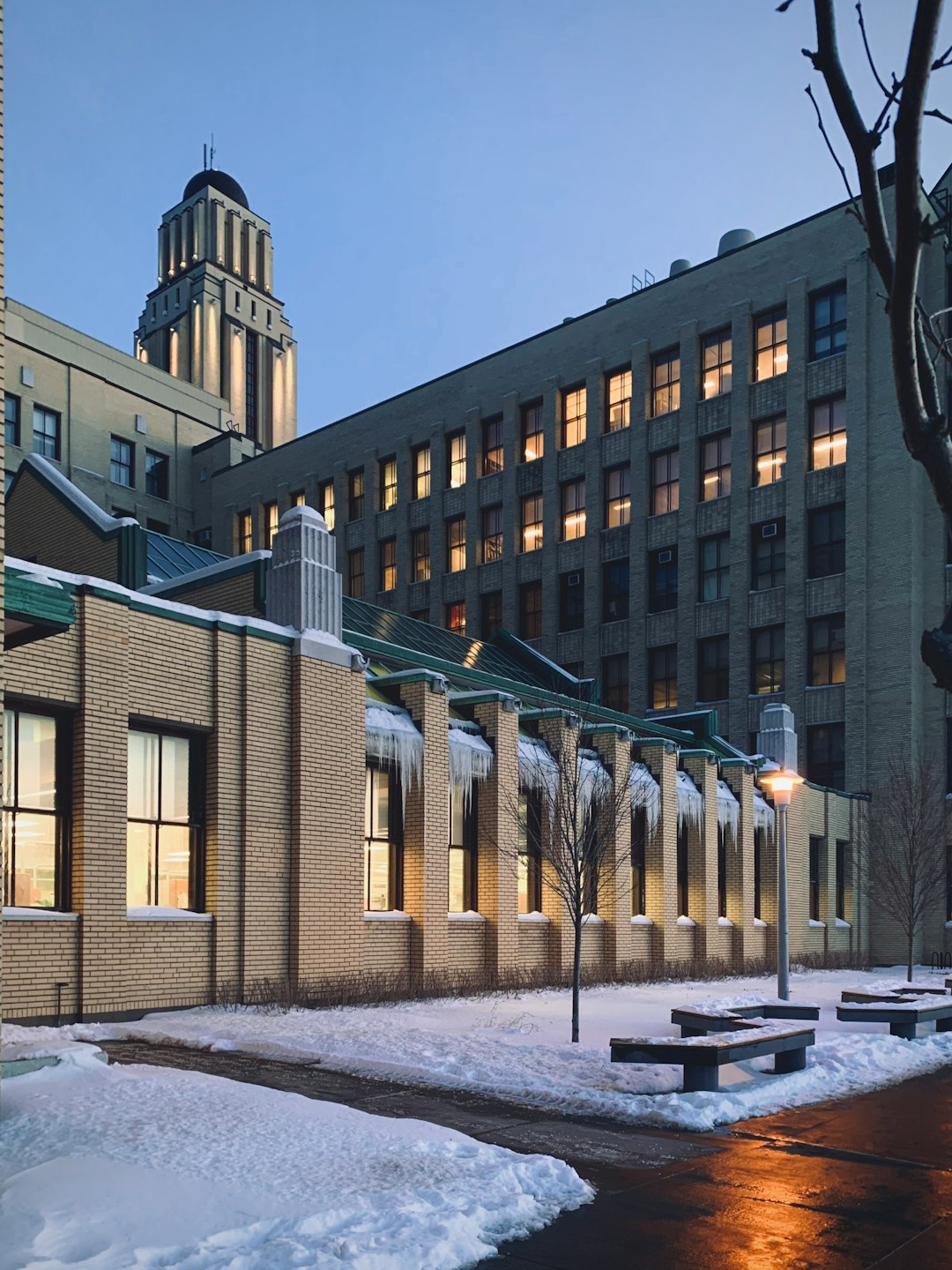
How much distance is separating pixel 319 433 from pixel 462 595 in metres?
12.4

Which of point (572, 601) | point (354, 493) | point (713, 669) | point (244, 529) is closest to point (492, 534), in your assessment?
point (572, 601)

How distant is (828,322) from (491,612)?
55.3 feet

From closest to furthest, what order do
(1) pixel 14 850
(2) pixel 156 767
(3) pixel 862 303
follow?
1. (1) pixel 14 850
2. (2) pixel 156 767
3. (3) pixel 862 303

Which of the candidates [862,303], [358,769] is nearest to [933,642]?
[358,769]

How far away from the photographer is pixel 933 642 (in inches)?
160

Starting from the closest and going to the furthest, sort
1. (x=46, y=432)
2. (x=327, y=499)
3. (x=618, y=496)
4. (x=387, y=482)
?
(x=618, y=496), (x=46, y=432), (x=387, y=482), (x=327, y=499)

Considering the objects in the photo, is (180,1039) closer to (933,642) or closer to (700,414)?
(933,642)

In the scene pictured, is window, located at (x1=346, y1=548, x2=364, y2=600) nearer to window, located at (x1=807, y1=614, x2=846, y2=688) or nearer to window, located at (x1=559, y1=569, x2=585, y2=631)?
window, located at (x1=559, y1=569, x2=585, y2=631)

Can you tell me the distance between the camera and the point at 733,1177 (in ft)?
26.9

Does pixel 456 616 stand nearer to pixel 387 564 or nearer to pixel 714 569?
pixel 387 564

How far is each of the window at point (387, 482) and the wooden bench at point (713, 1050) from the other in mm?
42305

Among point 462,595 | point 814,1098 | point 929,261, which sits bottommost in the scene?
point 814,1098

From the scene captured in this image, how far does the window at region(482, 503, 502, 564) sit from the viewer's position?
49.2m

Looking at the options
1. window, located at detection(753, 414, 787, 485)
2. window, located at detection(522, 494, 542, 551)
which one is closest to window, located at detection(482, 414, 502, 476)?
window, located at detection(522, 494, 542, 551)
